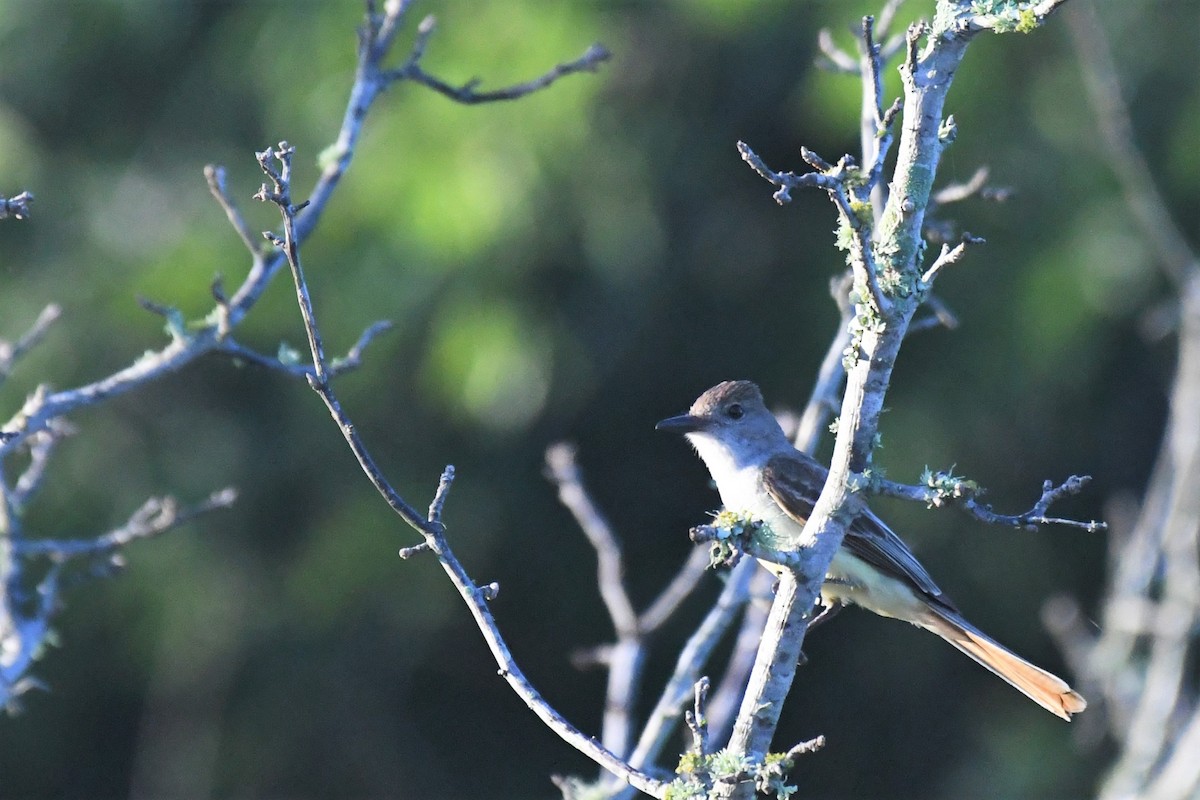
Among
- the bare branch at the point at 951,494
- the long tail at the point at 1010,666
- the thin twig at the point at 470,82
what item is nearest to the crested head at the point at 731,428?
the long tail at the point at 1010,666

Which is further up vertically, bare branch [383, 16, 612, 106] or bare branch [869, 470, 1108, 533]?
bare branch [383, 16, 612, 106]

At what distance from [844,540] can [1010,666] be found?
0.56 meters

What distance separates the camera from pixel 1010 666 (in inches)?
156

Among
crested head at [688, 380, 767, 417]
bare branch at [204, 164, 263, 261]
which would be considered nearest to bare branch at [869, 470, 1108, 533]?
bare branch at [204, 164, 263, 261]

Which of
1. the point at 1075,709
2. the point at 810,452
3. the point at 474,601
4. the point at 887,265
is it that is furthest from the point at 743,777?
the point at 810,452

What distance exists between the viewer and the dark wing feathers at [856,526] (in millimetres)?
4203

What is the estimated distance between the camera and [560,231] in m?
6.70

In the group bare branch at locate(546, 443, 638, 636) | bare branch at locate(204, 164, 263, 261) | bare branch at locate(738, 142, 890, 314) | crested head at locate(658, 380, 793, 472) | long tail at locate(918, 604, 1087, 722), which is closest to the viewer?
bare branch at locate(738, 142, 890, 314)

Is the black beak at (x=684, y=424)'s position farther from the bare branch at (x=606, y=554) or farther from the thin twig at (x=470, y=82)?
the thin twig at (x=470, y=82)

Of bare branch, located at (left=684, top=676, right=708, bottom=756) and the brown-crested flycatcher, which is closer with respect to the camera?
bare branch, located at (left=684, top=676, right=708, bottom=756)

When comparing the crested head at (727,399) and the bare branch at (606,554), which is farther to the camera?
the crested head at (727,399)

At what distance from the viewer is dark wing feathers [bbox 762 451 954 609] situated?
4203 millimetres

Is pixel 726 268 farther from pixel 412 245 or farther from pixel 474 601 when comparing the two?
pixel 474 601

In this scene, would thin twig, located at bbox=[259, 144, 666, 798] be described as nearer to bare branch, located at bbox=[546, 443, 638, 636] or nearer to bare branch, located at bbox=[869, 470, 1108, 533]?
bare branch, located at bbox=[869, 470, 1108, 533]
